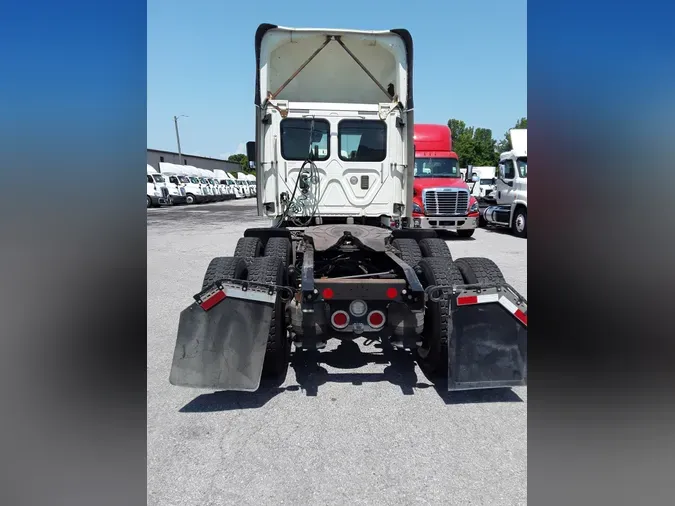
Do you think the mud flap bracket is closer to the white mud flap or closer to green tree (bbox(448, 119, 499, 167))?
the white mud flap

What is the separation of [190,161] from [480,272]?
61.7 metres

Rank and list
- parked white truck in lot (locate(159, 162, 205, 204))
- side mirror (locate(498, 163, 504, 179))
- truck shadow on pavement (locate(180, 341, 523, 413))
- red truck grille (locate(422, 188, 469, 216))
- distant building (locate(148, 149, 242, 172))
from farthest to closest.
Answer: distant building (locate(148, 149, 242, 172)) → parked white truck in lot (locate(159, 162, 205, 204)) → side mirror (locate(498, 163, 504, 179)) → red truck grille (locate(422, 188, 469, 216)) → truck shadow on pavement (locate(180, 341, 523, 413))

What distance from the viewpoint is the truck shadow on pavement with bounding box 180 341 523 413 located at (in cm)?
331

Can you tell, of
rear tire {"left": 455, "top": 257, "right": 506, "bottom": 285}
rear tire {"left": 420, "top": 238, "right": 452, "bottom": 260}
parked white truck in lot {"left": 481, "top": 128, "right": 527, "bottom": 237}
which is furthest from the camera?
parked white truck in lot {"left": 481, "top": 128, "right": 527, "bottom": 237}

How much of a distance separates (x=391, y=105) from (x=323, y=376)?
12.4 ft

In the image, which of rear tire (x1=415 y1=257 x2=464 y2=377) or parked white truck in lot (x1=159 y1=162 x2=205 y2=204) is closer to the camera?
rear tire (x1=415 y1=257 x2=464 y2=377)

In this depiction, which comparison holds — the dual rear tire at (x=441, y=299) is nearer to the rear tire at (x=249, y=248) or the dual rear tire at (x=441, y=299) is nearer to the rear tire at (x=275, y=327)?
the rear tire at (x=275, y=327)

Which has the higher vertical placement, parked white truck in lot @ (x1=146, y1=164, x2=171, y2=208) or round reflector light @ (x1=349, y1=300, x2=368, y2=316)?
parked white truck in lot @ (x1=146, y1=164, x2=171, y2=208)

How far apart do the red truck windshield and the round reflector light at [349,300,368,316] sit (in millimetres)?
11245

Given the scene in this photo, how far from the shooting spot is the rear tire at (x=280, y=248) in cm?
453

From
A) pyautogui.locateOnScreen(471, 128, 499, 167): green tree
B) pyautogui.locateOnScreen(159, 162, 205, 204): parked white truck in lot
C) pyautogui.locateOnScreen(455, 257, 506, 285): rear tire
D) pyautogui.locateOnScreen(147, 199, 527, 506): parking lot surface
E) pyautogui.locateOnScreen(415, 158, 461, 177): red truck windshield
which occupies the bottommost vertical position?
pyautogui.locateOnScreen(147, 199, 527, 506): parking lot surface

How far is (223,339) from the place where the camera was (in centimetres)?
316

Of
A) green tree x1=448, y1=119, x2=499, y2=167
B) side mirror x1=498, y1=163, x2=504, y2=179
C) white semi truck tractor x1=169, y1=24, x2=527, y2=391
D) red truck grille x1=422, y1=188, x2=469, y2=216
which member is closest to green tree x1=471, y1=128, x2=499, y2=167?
green tree x1=448, y1=119, x2=499, y2=167

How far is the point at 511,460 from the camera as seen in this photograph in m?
2.60
